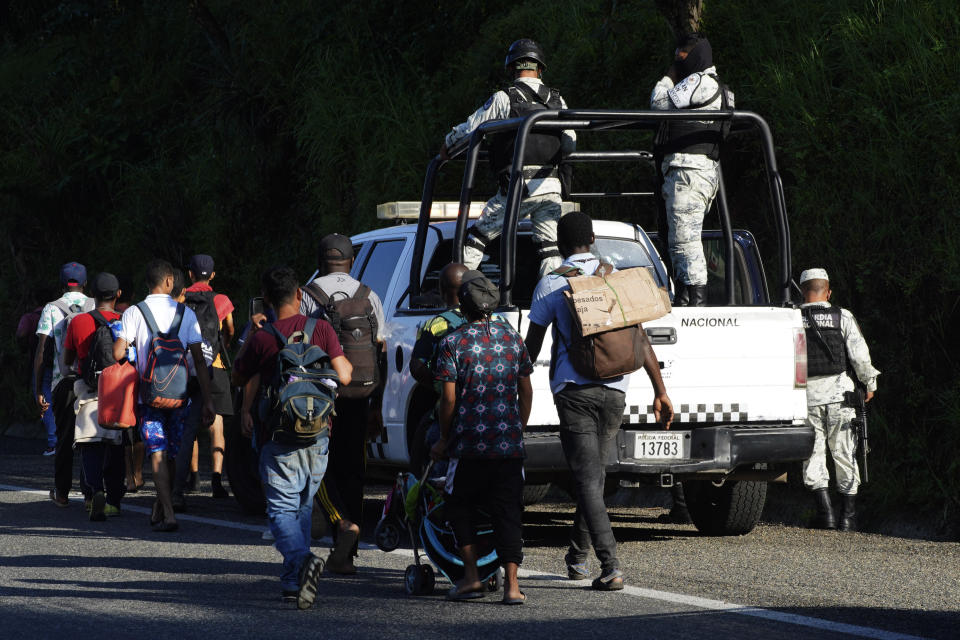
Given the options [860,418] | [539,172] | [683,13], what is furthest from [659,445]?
[683,13]

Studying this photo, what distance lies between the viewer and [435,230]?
33.0 ft

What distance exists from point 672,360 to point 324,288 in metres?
2.11

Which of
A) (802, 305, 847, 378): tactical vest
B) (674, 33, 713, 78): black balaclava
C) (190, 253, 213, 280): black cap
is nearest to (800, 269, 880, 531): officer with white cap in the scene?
(802, 305, 847, 378): tactical vest

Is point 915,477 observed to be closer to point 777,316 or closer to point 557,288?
point 777,316

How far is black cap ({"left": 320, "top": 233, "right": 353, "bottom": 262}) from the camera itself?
28.0 feet

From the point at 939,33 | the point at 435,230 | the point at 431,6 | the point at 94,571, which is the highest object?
the point at 431,6

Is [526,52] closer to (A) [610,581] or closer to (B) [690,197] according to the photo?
(B) [690,197]

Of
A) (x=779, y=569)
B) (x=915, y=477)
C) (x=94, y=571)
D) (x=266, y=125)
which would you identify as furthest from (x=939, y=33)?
(x=266, y=125)

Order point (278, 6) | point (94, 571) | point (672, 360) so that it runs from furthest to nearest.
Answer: point (278, 6)
point (672, 360)
point (94, 571)

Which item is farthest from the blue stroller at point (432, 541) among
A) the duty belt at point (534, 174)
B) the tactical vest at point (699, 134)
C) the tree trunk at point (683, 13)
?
the tree trunk at point (683, 13)

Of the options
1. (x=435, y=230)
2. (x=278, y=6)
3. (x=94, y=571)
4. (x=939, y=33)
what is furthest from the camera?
(x=278, y=6)

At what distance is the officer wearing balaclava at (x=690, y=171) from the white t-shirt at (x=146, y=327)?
3357 mm

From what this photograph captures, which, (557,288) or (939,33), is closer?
(557,288)

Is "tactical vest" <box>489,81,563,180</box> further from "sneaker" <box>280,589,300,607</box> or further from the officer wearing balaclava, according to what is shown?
"sneaker" <box>280,589,300,607</box>
